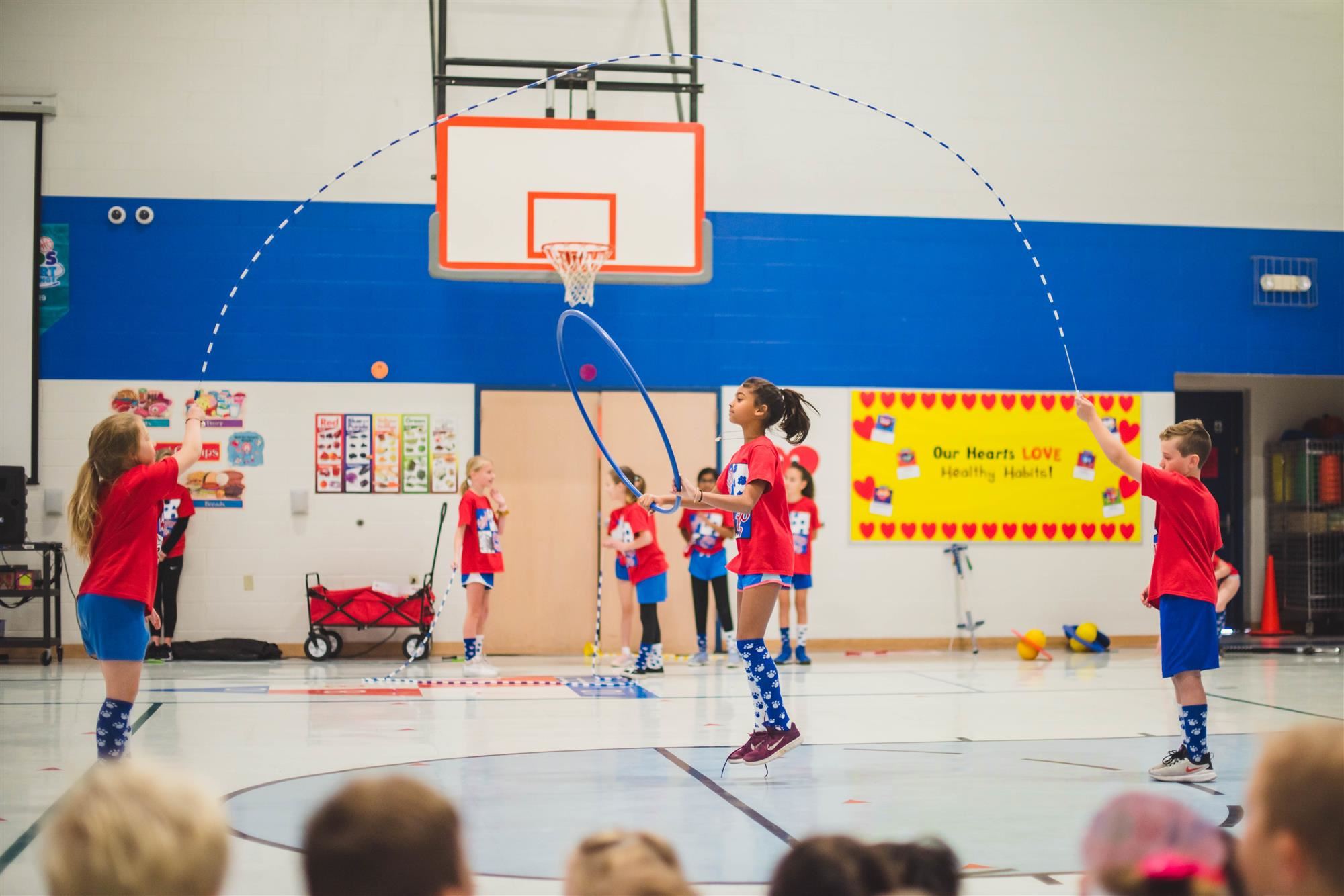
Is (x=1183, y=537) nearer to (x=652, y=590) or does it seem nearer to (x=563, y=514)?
(x=652, y=590)

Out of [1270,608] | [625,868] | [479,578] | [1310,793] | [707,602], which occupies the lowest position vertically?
[1270,608]

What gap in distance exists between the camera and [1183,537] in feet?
18.8

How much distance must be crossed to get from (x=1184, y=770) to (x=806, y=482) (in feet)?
20.9

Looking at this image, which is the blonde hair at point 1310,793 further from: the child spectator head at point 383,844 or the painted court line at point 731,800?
the painted court line at point 731,800

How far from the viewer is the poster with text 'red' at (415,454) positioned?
1222 centimetres

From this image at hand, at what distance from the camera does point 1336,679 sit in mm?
10156

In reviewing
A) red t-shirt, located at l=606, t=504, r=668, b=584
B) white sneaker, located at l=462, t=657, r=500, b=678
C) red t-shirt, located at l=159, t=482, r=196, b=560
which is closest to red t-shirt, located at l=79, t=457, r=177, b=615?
white sneaker, located at l=462, t=657, r=500, b=678

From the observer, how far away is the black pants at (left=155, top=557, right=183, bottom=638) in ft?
38.0

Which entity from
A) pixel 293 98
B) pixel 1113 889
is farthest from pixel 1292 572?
pixel 1113 889

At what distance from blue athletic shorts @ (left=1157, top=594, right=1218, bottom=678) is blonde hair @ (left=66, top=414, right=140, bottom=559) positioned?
14.6 feet

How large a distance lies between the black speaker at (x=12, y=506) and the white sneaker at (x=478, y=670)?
410 centimetres

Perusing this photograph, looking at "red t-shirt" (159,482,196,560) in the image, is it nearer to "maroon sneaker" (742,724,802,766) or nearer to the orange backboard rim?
the orange backboard rim

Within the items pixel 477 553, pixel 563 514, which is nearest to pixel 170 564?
pixel 477 553

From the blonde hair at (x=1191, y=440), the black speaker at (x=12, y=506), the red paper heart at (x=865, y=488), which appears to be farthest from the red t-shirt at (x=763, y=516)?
the black speaker at (x=12, y=506)
